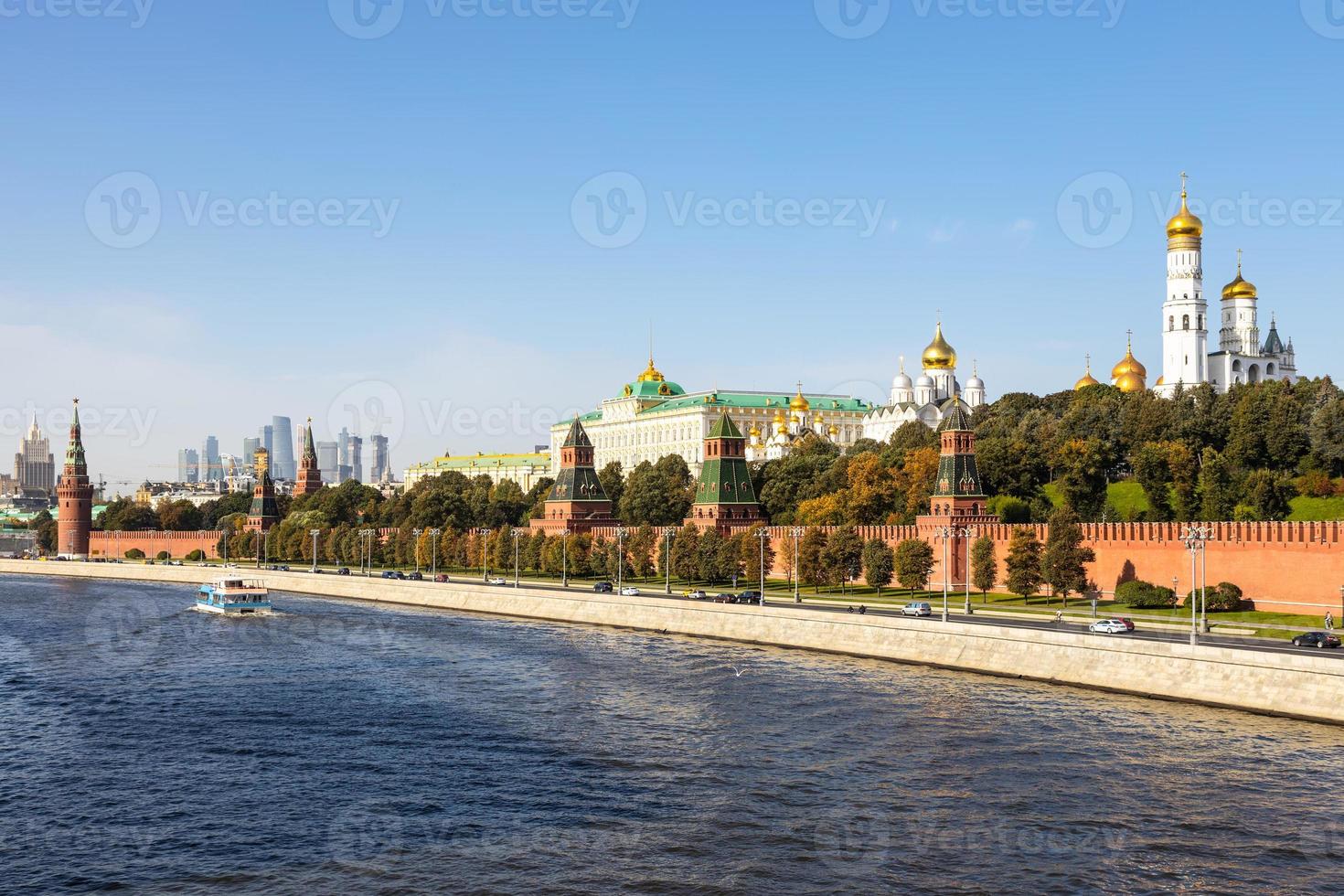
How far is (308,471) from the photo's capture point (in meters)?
161

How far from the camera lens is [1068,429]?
95938mm

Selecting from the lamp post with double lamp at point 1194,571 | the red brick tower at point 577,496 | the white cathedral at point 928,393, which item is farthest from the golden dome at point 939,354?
the lamp post with double lamp at point 1194,571

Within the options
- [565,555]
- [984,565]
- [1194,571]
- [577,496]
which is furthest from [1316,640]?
[577,496]

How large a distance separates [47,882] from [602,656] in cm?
3104

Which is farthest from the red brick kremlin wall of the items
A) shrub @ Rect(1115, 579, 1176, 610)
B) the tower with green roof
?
the tower with green roof

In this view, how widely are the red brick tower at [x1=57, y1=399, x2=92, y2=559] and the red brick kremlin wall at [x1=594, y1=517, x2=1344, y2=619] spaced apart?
369 feet

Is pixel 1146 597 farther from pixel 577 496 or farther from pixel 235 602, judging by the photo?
pixel 577 496

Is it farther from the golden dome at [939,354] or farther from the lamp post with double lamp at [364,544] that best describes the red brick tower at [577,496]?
the golden dome at [939,354]

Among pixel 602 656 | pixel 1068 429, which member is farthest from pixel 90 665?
pixel 1068 429

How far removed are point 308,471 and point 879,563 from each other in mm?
102302

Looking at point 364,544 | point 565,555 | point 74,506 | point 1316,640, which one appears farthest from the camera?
point 74,506

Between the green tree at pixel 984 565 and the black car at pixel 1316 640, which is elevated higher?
the green tree at pixel 984 565

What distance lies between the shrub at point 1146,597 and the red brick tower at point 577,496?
4845cm

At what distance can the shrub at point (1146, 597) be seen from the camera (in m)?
60.6
